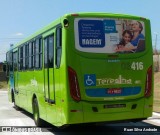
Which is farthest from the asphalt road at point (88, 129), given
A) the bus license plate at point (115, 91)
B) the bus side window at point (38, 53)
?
the bus side window at point (38, 53)

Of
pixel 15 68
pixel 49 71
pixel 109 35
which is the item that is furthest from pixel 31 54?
pixel 15 68

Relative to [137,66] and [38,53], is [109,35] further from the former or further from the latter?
[38,53]

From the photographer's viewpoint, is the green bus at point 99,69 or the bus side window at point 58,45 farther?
the bus side window at point 58,45

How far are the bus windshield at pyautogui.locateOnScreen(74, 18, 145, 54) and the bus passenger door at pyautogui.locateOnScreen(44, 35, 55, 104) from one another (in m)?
1.31

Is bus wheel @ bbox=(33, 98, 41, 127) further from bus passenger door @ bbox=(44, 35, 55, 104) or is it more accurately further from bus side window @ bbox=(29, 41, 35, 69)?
bus passenger door @ bbox=(44, 35, 55, 104)

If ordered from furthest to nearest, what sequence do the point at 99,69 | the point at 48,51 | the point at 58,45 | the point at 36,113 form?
the point at 36,113
the point at 48,51
the point at 58,45
the point at 99,69

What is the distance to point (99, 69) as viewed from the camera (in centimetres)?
1051

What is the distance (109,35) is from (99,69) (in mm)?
923

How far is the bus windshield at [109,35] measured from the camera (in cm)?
1041

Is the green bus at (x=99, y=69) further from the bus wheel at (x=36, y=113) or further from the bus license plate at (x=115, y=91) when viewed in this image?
the bus wheel at (x=36, y=113)

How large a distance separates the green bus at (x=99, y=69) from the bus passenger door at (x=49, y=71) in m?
0.03

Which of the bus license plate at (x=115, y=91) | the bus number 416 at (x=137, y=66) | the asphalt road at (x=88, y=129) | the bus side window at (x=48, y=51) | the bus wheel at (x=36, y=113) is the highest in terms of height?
the bus side window at (x=48, y=51)

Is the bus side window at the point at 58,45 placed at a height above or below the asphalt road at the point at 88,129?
above

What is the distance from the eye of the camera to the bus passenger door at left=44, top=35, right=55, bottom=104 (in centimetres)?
1139
